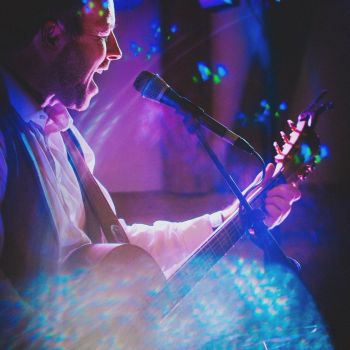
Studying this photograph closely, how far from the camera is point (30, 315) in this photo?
3.21 ft

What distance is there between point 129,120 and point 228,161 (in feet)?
2.82

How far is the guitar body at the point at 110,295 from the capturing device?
103 cm

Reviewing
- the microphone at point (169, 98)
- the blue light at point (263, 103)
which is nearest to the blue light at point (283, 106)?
the blue light at point (263, 103)

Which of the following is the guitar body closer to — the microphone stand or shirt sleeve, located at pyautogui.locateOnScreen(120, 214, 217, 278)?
the microphone stand

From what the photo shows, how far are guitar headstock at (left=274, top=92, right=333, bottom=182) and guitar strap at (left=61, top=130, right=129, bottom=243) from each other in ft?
2.44

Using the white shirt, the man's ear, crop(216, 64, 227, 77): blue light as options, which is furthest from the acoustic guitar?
crop(216, 64, 227, 77): blue light

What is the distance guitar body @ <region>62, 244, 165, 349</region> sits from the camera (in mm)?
1033

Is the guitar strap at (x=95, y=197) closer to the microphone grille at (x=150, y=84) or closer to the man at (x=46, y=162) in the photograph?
the man at (x=46, y=162)

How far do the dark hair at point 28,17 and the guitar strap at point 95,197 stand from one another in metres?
0.43

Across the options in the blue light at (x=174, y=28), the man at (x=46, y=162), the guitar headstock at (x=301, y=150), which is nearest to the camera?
the man at (x=46, y=162)

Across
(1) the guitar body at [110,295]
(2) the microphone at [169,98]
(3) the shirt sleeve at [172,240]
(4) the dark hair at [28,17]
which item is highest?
(4) the dark hair at [28,17]

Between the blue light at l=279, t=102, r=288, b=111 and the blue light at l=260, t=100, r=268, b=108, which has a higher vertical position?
the blue light at l=260, t=100, r=268, b=108

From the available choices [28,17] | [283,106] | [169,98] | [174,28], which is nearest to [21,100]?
[28,17]

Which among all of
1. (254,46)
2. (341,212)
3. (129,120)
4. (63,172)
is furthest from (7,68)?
(341,212)
